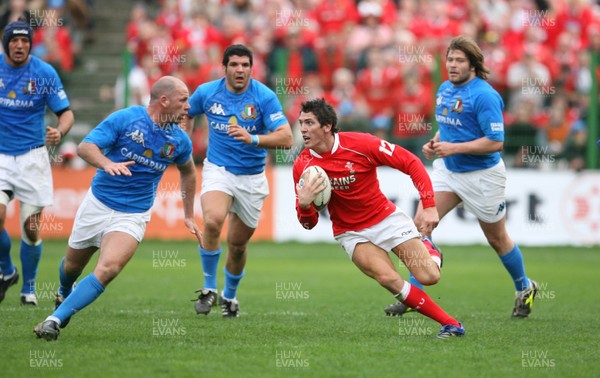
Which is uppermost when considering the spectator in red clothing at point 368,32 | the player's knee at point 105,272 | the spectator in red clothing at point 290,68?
the spectator in red clothing at point 368,32

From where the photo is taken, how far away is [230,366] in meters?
6.95

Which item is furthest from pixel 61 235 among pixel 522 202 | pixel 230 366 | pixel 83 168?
pixel 230 366

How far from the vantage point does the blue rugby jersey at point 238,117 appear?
10.2 meters

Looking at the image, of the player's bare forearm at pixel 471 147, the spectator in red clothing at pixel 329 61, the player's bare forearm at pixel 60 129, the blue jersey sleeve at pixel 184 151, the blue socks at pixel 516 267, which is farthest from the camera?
the spectator in red clothing at pixel 329 61

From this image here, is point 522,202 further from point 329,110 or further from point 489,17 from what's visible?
point 329,110

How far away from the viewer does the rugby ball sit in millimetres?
8109

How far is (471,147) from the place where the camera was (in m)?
9.84

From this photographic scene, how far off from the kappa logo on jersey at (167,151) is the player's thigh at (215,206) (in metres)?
1.33

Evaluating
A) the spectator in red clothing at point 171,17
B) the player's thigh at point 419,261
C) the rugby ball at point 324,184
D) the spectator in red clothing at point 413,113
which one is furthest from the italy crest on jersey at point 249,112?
the spectator in red clothing at point 171,17

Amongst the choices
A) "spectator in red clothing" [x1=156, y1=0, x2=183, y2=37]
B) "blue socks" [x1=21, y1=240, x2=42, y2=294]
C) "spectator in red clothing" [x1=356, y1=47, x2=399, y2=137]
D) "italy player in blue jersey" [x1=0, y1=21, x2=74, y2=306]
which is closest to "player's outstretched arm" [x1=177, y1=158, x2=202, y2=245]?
"italy player in blue jersey" [x1=0, y1=21, x2=74, y2=306]

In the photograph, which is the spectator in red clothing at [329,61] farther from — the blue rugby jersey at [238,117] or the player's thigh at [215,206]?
the player's thigh at [215,206]

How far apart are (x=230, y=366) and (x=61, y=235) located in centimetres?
1263

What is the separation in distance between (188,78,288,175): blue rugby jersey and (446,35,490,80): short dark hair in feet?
6.53

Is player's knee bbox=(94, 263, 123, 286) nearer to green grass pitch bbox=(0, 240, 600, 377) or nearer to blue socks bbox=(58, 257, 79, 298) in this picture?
green grass pitch bbox=(0, 240, 600, 377)
